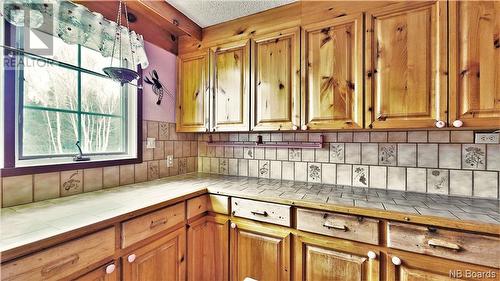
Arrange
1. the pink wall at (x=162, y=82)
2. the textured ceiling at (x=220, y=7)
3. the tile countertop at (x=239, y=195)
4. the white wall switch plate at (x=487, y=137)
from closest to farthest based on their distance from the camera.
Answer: the tile countertop at (x=239, y=195) → the white wall switch plate at (x=487, y=137) → the textured ceiling at (x=220, y=7) → the pink wall at (x=162, y=82)

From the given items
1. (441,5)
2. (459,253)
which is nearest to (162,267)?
(459,253)

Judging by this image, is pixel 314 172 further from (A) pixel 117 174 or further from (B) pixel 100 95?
(B) pixel 100 95

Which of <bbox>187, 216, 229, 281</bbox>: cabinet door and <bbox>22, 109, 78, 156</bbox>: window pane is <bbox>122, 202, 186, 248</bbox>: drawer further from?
<bbox>22, 109, 78, 156</bbox>: window pane

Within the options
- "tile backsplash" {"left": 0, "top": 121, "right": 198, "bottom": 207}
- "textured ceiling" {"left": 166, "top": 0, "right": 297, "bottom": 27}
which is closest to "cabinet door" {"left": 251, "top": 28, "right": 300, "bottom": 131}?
"textured ceiling" {"left": 166, "top": 0, "right": 297, "bottom": 27}

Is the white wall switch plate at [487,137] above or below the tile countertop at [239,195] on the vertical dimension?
above

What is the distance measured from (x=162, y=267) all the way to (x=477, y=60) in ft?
7.10

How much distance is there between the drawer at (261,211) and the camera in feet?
4.63

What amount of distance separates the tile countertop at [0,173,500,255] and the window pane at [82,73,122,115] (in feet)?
2.03

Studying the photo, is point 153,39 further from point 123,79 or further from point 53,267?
point 53,267

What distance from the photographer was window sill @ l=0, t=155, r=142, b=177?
3.88 ft

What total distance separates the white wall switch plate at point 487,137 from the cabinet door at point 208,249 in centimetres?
178

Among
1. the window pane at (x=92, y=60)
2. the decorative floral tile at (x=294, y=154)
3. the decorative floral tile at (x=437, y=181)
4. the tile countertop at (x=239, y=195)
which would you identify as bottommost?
the tile countertop at (x=239, y=195)

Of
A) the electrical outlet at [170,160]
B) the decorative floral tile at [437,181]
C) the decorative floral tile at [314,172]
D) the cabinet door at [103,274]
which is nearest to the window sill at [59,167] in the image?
the electrical outlet at [170,160]

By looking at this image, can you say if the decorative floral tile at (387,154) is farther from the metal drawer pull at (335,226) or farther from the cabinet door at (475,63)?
the metal drawer pull at (335,226)
